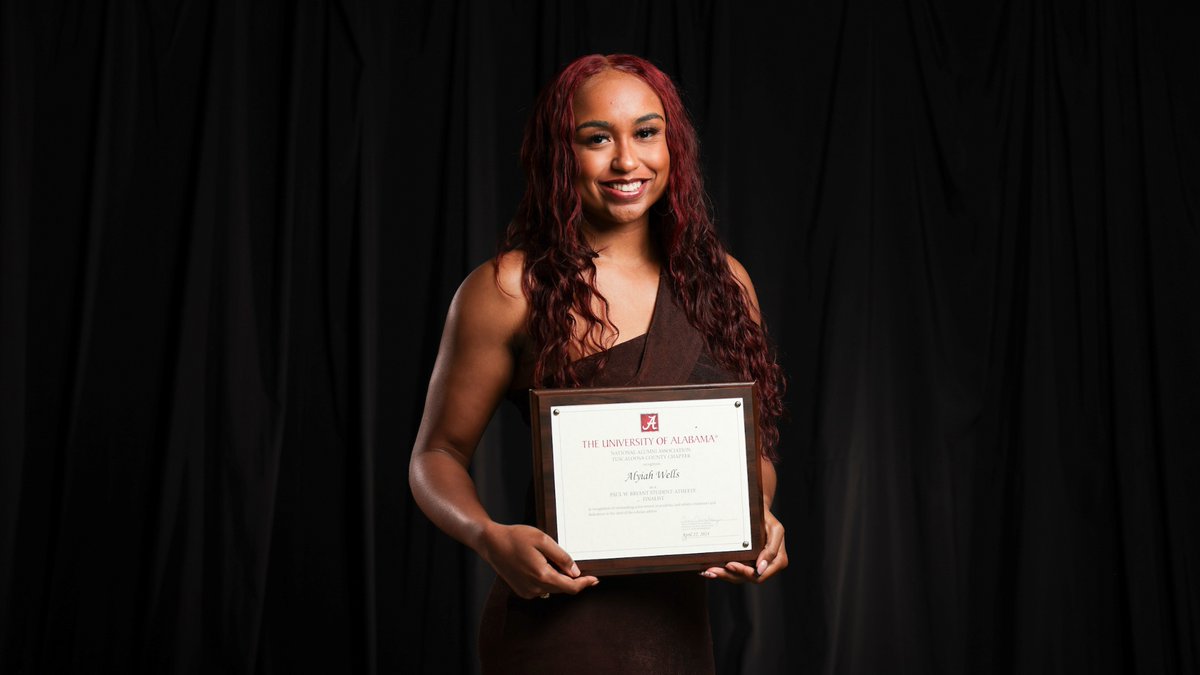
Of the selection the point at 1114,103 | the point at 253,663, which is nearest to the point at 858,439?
the point at 1114,103

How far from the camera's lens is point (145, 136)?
3.30m

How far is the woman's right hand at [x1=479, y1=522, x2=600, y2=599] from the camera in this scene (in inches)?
58.6

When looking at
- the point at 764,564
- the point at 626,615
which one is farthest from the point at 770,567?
the point at 626,615

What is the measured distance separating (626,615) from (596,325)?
420mm

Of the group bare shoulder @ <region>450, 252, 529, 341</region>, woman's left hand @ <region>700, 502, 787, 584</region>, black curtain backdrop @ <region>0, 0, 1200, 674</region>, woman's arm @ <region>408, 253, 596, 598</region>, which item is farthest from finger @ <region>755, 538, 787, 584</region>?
black curtain backdrop @ <region>0, 0, 1200, 674</region>

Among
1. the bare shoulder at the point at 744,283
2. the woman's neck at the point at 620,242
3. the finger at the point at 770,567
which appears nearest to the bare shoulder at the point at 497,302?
the woman's neck at the point at 620,242

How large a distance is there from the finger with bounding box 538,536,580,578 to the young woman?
0.09 meters

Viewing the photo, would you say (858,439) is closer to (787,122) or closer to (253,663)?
(787,122)

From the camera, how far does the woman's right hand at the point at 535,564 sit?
1.49 metres

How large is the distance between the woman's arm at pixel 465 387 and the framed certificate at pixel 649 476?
160mm

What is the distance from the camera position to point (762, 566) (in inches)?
62.7

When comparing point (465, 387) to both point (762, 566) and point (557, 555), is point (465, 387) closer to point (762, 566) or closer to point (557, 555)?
point (557, 555)

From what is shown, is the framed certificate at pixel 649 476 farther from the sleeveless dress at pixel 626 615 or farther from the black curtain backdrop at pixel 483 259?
the black curtain backdrop at pixel 483 259

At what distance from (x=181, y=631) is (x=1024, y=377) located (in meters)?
2.58
